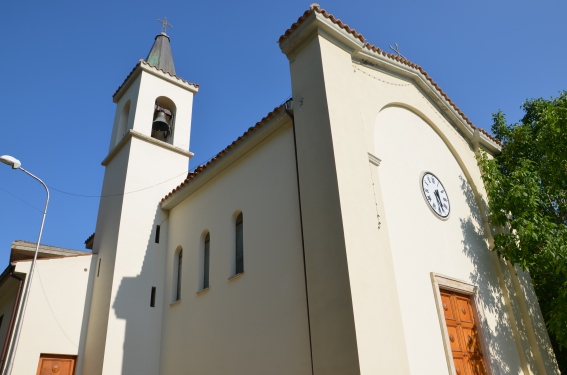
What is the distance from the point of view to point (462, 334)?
8.55m

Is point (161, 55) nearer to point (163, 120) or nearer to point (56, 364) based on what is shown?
point (163, 120)

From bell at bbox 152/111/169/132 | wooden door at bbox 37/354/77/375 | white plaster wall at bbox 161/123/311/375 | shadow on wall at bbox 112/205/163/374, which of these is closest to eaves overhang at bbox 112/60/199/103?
bell at bbox 152/111/169/132

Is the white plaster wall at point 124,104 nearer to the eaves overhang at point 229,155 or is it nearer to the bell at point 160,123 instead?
the bell at point 160,123

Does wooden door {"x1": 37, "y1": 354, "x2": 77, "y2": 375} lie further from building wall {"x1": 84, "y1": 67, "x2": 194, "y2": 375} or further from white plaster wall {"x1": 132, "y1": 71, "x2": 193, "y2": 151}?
white plaster wall {"x1": 132, "y1": 71, "x2": 193, "y2": 151}

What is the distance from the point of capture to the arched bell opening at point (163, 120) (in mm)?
13672

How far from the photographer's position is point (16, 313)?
10.2 m

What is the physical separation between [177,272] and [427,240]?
6247mm

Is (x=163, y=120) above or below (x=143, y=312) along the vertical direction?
above

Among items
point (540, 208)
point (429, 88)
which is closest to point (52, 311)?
point (429, 88)

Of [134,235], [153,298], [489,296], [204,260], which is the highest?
[134,235]

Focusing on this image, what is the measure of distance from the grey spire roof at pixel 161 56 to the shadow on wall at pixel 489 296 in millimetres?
10425

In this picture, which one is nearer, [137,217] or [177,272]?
[177,272]

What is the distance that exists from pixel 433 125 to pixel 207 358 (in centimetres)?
772

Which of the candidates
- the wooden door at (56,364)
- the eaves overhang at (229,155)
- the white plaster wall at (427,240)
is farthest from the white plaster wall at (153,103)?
the white plaster wall at (427,240)
